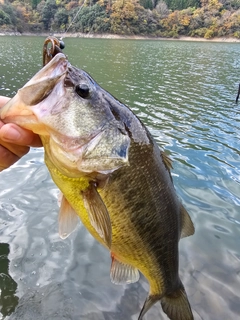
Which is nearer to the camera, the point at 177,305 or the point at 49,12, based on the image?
the point at 177,305

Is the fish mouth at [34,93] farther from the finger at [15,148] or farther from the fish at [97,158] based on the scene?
the finger at [15,148]

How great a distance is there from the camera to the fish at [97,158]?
1.88 meters

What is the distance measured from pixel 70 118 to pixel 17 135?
350 mm

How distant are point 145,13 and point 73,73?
320 ft

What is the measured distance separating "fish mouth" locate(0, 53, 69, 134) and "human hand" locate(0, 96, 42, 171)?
0.05m

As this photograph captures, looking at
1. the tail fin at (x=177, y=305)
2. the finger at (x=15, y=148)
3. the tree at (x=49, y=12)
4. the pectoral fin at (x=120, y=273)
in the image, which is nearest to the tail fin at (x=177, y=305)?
the tail fin at (x=177, y=305)

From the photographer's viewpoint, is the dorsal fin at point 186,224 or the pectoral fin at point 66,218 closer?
the pectoral fin at point 66,218

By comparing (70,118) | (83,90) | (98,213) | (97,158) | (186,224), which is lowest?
(186,224)

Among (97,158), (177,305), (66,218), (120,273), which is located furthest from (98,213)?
(177,305)

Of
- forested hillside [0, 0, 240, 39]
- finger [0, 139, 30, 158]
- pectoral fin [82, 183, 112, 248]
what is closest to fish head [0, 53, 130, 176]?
pectoral fin [82, 183, 112, 248]

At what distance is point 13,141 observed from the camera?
2.03 m

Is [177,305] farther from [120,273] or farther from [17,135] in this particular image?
[17,135]

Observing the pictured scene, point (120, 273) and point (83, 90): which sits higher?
point (83, 90)

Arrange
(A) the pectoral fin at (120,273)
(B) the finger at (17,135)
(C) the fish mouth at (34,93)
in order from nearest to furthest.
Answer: (C) the fish mouth at (34,93), (B) the finger at (17,135), (A) the pectoral fin at (120,273)
